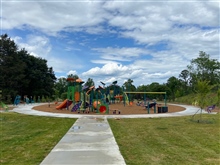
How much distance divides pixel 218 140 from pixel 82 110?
11090 millimetres

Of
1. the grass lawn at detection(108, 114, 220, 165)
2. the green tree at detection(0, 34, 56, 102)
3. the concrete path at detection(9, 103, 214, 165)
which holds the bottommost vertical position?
the grass lawn at detection(108, 114, 220, 165)

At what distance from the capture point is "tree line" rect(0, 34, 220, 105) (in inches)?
1293

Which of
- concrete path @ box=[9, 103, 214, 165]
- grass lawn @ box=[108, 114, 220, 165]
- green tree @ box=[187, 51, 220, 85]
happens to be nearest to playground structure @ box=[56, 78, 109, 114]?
grass lawn @ box=[108, 114, 220, 165]

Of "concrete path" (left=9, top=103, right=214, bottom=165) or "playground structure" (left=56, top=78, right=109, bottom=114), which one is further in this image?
"playground structure" (left=56, top=78, right=109, bottom=114)

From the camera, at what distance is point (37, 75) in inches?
1551

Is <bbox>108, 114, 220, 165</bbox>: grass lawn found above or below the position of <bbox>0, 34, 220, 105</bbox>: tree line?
below

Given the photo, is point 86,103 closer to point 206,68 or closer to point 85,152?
point 85,152

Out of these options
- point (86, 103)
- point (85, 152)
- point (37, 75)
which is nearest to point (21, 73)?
point (37, 75)

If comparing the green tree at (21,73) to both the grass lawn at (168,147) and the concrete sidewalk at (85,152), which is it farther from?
the grass lawn at (168,147)

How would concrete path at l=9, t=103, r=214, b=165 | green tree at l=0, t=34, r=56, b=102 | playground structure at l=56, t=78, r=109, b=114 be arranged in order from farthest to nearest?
green tree at l=0, t=34, r=56, b=102, playground structure at l=56, t=78, r=109, b=114, concrete path at l=9, t=103, r=214, b=165

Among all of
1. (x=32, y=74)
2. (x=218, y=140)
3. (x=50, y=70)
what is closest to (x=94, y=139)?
(x=218, y=140)

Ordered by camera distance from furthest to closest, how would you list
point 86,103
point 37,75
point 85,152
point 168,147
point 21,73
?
point 37,75, point 21,73, point 86,103, point 168,147, point 85,152

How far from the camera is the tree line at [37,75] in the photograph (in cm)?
3284

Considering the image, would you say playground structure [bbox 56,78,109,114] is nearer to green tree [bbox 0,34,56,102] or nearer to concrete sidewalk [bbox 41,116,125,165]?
concrete sidewalk [bbox 41,116,125,165]
